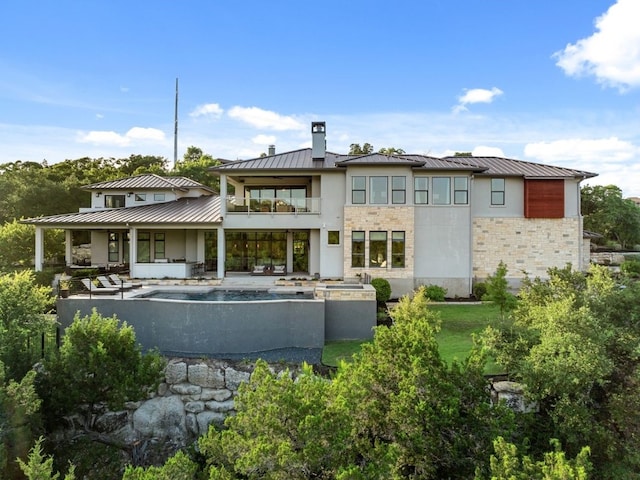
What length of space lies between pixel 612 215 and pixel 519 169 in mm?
23984

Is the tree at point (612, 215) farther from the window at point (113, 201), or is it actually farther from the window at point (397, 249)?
the window at point (113, 201)

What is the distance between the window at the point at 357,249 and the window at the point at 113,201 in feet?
50.8

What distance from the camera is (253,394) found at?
6.20 meters

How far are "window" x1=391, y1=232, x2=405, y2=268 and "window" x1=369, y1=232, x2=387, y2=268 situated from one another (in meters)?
0.38

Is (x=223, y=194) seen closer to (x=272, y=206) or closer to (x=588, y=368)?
(x=272, y=206)

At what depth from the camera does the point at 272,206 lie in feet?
64.6

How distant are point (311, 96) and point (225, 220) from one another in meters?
14.0

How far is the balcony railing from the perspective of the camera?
19.5 m

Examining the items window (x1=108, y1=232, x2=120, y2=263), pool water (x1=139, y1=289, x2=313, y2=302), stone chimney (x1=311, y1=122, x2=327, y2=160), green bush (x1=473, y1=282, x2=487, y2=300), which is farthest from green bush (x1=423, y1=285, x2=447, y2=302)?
window (x1=108, y1=232, x2=120, y2=263)

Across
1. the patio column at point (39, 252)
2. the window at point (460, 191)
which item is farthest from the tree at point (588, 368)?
the patio column at point (39, 252)

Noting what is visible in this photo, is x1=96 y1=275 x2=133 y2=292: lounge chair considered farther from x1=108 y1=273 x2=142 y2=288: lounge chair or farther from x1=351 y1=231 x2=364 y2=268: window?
x1=351 y1=231 x2=364 y2=268: window

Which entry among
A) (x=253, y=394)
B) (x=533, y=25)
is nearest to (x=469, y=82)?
(x=533, y=25)

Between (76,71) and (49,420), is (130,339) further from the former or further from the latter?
(76,71)

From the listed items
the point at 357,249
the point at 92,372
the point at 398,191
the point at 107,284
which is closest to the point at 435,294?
the point at 357,249
